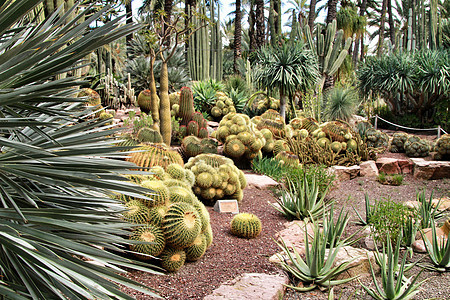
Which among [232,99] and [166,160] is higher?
[232,99]

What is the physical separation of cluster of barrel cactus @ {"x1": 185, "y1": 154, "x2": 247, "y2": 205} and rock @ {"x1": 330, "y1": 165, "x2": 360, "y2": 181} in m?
3.47

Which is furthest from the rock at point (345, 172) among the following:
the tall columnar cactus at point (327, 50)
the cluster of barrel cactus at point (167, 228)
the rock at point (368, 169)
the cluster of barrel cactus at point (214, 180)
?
the tall columnar cactus at point (327, 50)

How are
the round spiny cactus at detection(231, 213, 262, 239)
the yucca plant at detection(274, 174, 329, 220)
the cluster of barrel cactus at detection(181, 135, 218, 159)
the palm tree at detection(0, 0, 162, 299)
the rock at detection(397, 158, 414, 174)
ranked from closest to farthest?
the palm tree at detection(0, 0, 162, 299) < the round spiny cactus at detection(231, 213, 262, 239) < the yucca plant at detection(274, 174, 329, 220) < the cluster of barrel cactus at detection(181, 135, 218, 159) < the rock at detection(397, 158, 414, 174)

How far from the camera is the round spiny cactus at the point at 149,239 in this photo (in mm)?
3043

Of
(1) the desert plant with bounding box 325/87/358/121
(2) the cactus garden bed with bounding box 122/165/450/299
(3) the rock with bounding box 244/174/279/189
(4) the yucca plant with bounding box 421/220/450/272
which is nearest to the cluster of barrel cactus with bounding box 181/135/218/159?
(3) the rock with bounding box 244/174/279/189

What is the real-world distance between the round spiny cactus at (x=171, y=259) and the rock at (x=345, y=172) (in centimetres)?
561

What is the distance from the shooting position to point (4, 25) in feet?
4.98

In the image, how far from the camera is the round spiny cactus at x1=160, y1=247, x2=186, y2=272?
10.3ft

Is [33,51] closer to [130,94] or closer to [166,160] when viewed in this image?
[166,160]

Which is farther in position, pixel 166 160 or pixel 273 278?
pixel 166 160

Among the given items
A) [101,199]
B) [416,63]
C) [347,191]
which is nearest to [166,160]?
[101,199]

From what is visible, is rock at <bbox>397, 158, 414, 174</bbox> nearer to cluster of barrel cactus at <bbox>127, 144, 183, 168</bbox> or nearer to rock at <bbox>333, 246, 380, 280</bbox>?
rock at <bbox>333, 246, 380, 280</bbox>

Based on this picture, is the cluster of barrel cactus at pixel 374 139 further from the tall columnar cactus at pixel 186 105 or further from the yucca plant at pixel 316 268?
the yucca plant at pixel 316 268

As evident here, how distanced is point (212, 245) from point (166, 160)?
1380 millimetres
